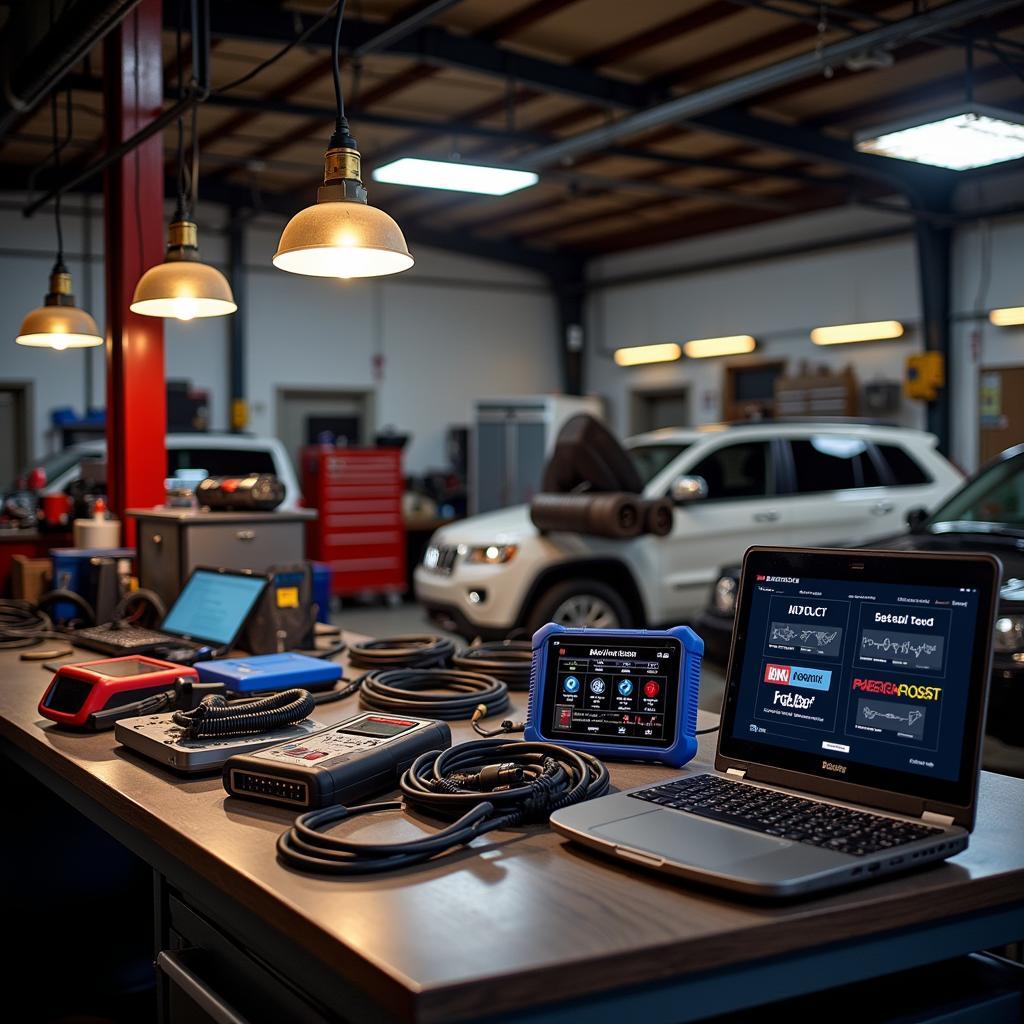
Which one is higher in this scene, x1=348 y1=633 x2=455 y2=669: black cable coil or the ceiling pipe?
the ceiling pipe

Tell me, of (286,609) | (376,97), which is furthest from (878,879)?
(376,97)

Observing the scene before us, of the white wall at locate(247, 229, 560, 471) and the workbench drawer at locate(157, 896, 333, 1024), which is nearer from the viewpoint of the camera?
the workbench drawer at locate(157, 896, 333, 1024)

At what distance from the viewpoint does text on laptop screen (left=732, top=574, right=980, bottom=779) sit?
1.42 m

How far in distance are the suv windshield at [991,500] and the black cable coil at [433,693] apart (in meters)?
2.90

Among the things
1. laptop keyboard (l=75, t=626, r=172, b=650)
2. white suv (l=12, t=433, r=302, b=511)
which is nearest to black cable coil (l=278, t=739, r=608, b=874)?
laptop keyboard (l=75, t=626, r=172, b=650)

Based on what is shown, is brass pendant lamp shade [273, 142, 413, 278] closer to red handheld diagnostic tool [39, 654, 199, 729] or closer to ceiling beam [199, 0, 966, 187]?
red handheld diagnostic tool [39, 654, 199, 729]

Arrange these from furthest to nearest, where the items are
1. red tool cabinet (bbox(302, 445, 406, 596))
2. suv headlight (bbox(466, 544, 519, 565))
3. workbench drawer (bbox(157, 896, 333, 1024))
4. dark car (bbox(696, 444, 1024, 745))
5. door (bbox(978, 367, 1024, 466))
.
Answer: red tool cabinet (bbox(302, 445, 406, 596)) → door (bbox(978, 367, 1024, 466)) → suv headlight (bbox(466, 544, 519, 565)) → dark car (bbox(696, 444, 1024, 745)) → workbench drawer (bbox(157, 896, 333, 1024))

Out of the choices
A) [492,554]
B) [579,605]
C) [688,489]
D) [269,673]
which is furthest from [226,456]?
[269,673]

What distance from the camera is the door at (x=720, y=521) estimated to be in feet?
20.4

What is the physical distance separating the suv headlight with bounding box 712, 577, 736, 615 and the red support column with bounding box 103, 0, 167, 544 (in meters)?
2.46

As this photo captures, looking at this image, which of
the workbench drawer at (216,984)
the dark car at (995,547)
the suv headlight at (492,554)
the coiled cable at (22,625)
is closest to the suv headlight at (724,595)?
the dark car at (995,547)

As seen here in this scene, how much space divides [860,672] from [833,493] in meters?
5.34

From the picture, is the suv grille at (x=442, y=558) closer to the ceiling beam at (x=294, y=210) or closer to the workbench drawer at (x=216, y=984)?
the workbench drawer at (x=216, y=984)

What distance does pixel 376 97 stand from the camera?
8.09 metres
